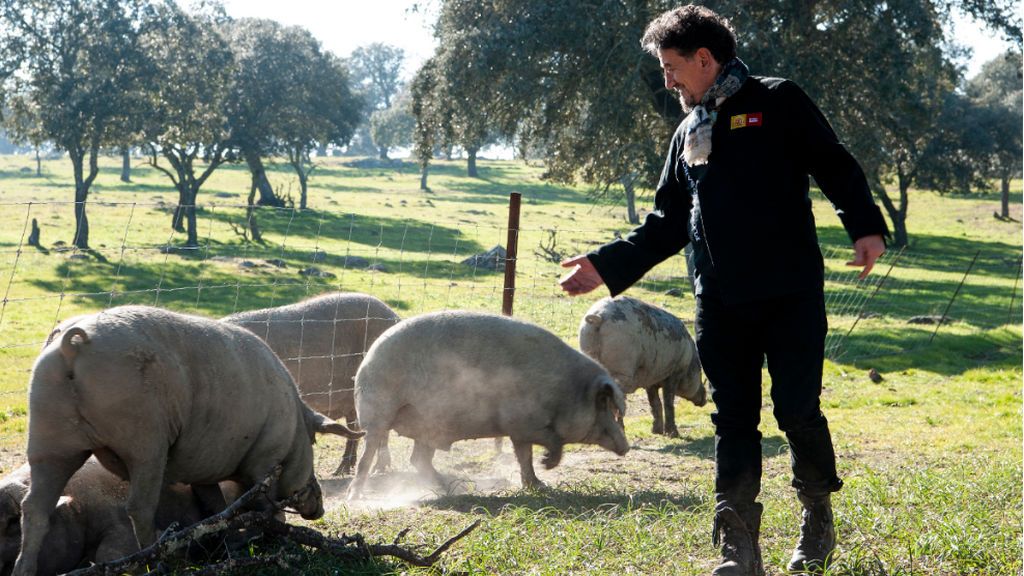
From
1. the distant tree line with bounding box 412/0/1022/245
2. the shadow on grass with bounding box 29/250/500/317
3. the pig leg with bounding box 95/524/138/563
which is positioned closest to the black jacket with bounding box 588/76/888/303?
the pig leg with bounding box 95/524/138/563

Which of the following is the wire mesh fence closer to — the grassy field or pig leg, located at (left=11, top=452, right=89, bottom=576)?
the grassy field

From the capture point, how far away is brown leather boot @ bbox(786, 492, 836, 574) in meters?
4.25

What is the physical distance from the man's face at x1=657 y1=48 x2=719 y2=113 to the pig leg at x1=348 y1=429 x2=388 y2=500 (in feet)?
13.0

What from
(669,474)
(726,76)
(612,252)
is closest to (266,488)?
(612,252)

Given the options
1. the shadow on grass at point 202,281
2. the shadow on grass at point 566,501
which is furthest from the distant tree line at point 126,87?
the shadow on grass at point 566,501

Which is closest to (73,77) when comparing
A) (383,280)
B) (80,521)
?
(383,280)

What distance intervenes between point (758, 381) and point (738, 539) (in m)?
0.63

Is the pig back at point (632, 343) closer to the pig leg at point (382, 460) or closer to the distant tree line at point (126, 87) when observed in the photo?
the pig leg at point (382, 460)

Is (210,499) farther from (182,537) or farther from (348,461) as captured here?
(348,461)

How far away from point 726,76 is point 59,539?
3436 mm

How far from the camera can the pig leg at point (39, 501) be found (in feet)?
13.8

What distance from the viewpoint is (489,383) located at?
738 centimetres

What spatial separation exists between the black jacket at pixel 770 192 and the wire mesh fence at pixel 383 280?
22.4 feet

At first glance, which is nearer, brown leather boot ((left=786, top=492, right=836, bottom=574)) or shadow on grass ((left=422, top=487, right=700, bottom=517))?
brown leather boot ((left=786, top=492, right=836, bottom=574))
